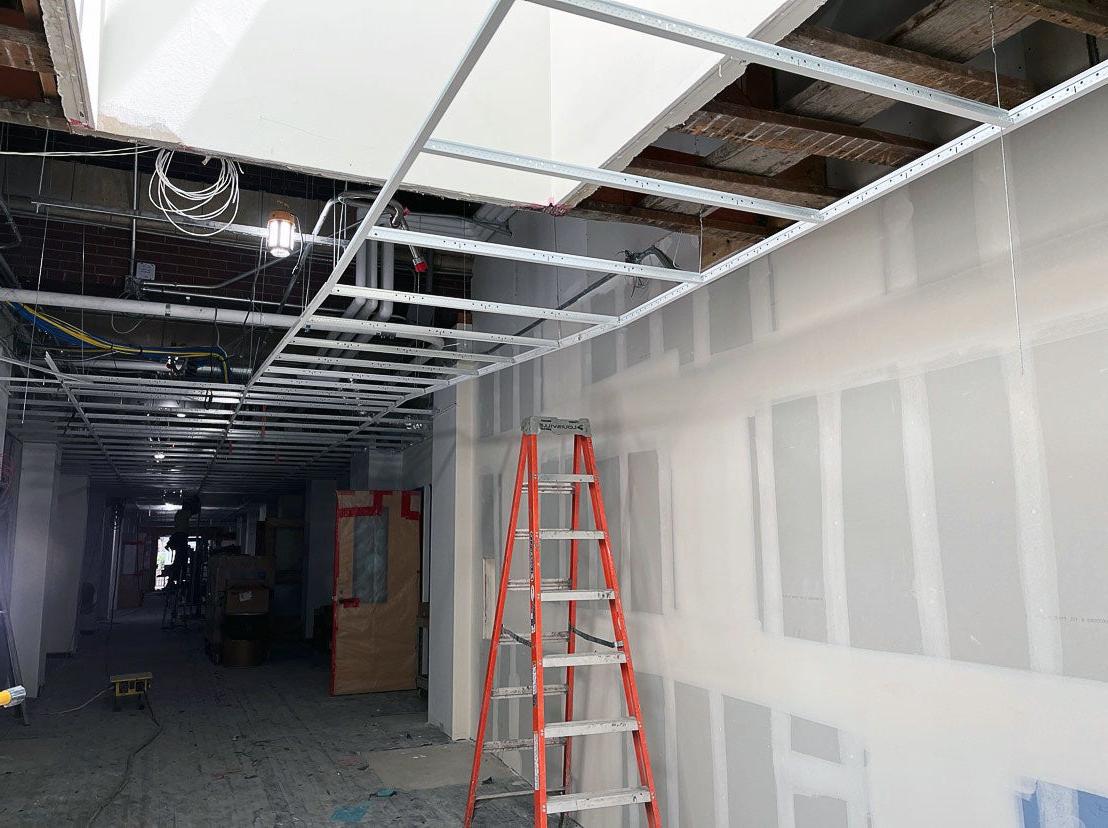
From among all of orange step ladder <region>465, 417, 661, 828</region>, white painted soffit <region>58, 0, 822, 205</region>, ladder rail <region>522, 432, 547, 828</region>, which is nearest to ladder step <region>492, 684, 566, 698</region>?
orange step ladder <region>465, 417, 661, 828</region>

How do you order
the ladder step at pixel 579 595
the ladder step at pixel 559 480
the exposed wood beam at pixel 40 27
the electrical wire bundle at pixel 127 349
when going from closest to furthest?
the exposed wood beam at pixel 40 27
the ladder step at pixel 579 595
the ladder step at pixel 559 480
the electrical wire bundle at pixel 127 349

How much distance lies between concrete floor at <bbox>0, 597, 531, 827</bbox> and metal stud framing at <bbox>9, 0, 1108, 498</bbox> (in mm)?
2647

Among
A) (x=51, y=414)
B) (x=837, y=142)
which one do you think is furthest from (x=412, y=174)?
(x=51, y=414)

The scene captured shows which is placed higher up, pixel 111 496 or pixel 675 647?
pixel 111 496

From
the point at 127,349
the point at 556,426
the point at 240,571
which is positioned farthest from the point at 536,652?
the point at 240,571

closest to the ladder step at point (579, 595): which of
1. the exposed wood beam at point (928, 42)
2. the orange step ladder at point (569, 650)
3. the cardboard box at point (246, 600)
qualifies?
the orange step ladder at point (569, 650)

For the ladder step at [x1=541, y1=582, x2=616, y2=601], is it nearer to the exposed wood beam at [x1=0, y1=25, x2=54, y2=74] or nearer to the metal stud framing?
the metal stud framing

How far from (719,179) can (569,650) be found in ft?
9.20

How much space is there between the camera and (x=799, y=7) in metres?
1.69

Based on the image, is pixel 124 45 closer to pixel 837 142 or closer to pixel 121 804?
pixel 837 142

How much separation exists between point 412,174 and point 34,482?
26.6 feet

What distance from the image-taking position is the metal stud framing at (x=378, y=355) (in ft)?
6.02

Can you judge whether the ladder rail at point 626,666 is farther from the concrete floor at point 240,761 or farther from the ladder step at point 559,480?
the concrete floor at point 240,761

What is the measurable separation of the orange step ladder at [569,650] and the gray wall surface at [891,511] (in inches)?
8.1
